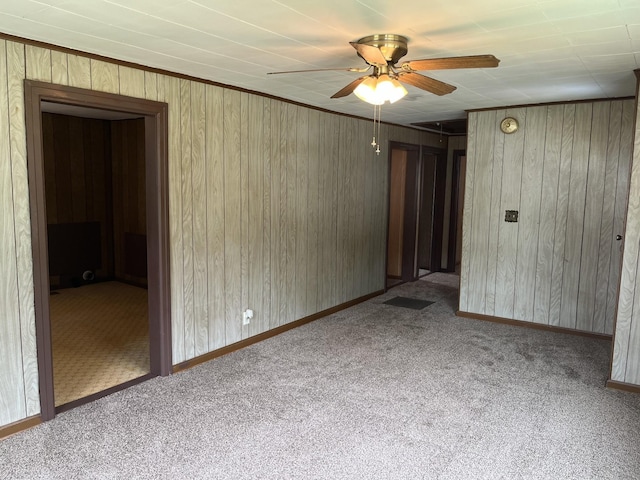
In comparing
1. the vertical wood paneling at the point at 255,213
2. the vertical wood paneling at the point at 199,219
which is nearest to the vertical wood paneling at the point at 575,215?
the vertical wood paneling at the point at 255,213

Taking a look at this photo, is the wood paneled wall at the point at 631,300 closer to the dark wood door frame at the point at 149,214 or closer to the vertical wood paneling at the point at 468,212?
the vertical wood paneling at the point at 468,212

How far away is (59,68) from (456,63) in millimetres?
2229

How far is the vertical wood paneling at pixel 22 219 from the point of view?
2.64m

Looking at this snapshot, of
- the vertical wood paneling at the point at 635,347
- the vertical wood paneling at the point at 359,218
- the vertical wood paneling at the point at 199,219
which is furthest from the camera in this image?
the vertical wood paneling at the point at 359,218

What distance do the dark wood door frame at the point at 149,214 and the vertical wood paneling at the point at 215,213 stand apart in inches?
16.1

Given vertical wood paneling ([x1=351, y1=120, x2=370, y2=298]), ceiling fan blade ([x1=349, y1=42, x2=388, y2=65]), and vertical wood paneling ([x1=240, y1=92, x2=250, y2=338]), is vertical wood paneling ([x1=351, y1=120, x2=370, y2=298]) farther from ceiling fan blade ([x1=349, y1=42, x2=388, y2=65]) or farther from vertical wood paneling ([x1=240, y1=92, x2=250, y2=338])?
ceiling fan blade ([x1=349, y1=42, x2=388, y2=65])

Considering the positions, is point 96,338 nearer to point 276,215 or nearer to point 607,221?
point 276,215

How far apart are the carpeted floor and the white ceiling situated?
7.23 feet

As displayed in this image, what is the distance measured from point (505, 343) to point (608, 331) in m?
1.03

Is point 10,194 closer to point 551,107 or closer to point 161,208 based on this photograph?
point 161,208

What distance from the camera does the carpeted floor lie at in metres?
2.51

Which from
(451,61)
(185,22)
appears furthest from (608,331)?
(185,22)

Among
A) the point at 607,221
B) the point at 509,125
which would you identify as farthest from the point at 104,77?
the point at 607,221

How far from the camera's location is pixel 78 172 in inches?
257
